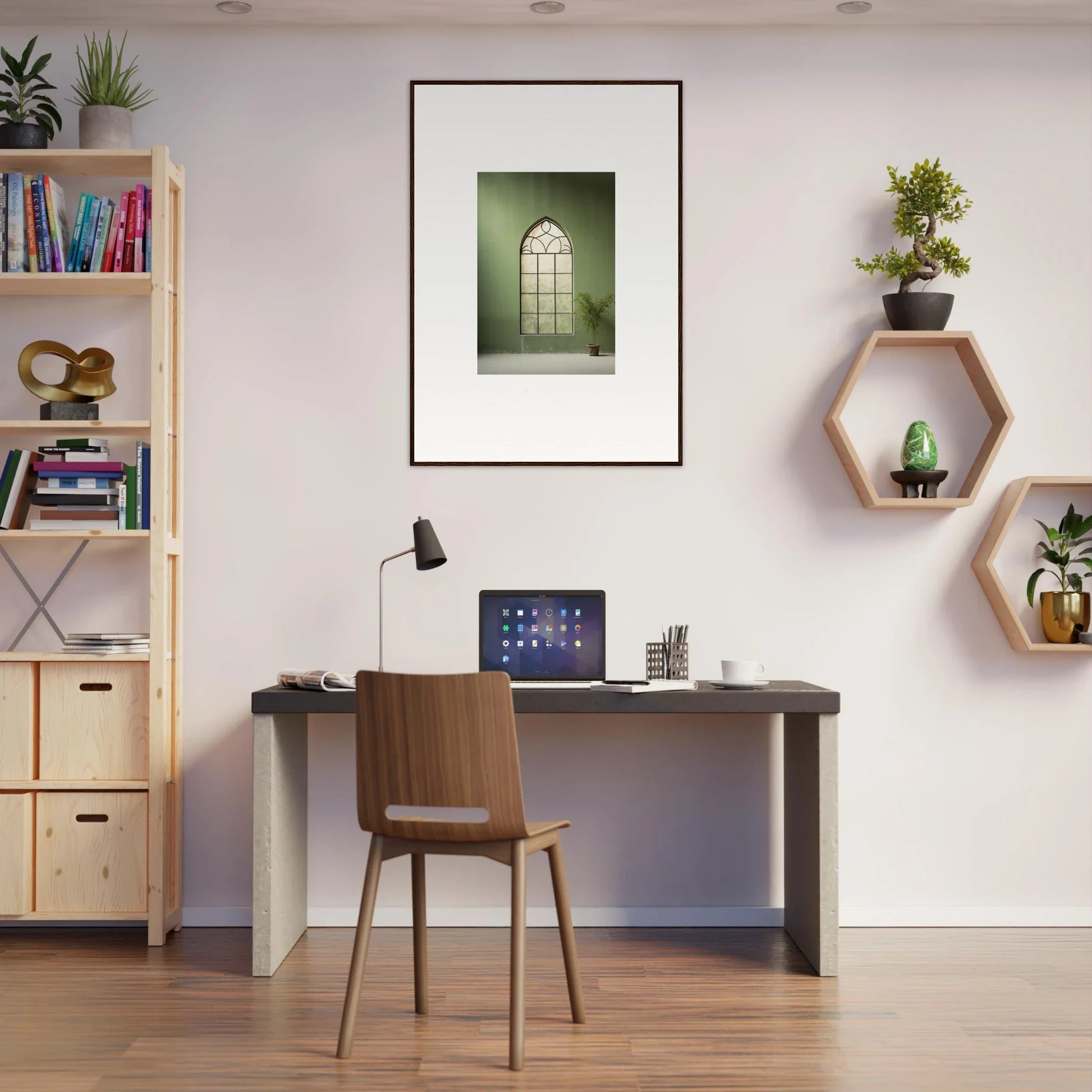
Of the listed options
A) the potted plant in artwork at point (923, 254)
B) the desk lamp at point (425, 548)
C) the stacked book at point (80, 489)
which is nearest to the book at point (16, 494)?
the stacked book at point (80, 489)

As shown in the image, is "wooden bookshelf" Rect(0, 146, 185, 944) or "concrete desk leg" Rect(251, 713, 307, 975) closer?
"concrete desk leg" Rect(251, 713, 307, 975)

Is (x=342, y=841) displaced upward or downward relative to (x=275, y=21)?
downward

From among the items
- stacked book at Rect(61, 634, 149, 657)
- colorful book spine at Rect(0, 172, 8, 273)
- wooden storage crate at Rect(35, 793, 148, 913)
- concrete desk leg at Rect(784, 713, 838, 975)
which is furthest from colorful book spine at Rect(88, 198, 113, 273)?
concrete desk leg at Rect(784, 713, 838, 975)

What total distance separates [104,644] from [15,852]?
66 centimetres

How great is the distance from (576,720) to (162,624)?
4.34ft

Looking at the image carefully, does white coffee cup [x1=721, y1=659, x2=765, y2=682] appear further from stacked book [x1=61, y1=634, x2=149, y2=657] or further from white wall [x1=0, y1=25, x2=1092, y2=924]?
stacked book [x1=61, y1=634, x2=149, y2=657]

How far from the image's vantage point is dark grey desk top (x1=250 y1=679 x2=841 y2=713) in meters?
3.08

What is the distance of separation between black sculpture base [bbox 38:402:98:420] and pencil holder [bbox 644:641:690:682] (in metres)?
1.87

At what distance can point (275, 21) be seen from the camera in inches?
145

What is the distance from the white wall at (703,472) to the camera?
3654 millimetres

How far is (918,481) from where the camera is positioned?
3.55 metres

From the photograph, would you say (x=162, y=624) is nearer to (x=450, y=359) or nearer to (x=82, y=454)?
(x=82, y=454)

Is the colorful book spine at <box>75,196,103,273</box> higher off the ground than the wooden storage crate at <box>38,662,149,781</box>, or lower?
higher

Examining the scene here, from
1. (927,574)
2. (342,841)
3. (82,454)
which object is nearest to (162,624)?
(82,454)
